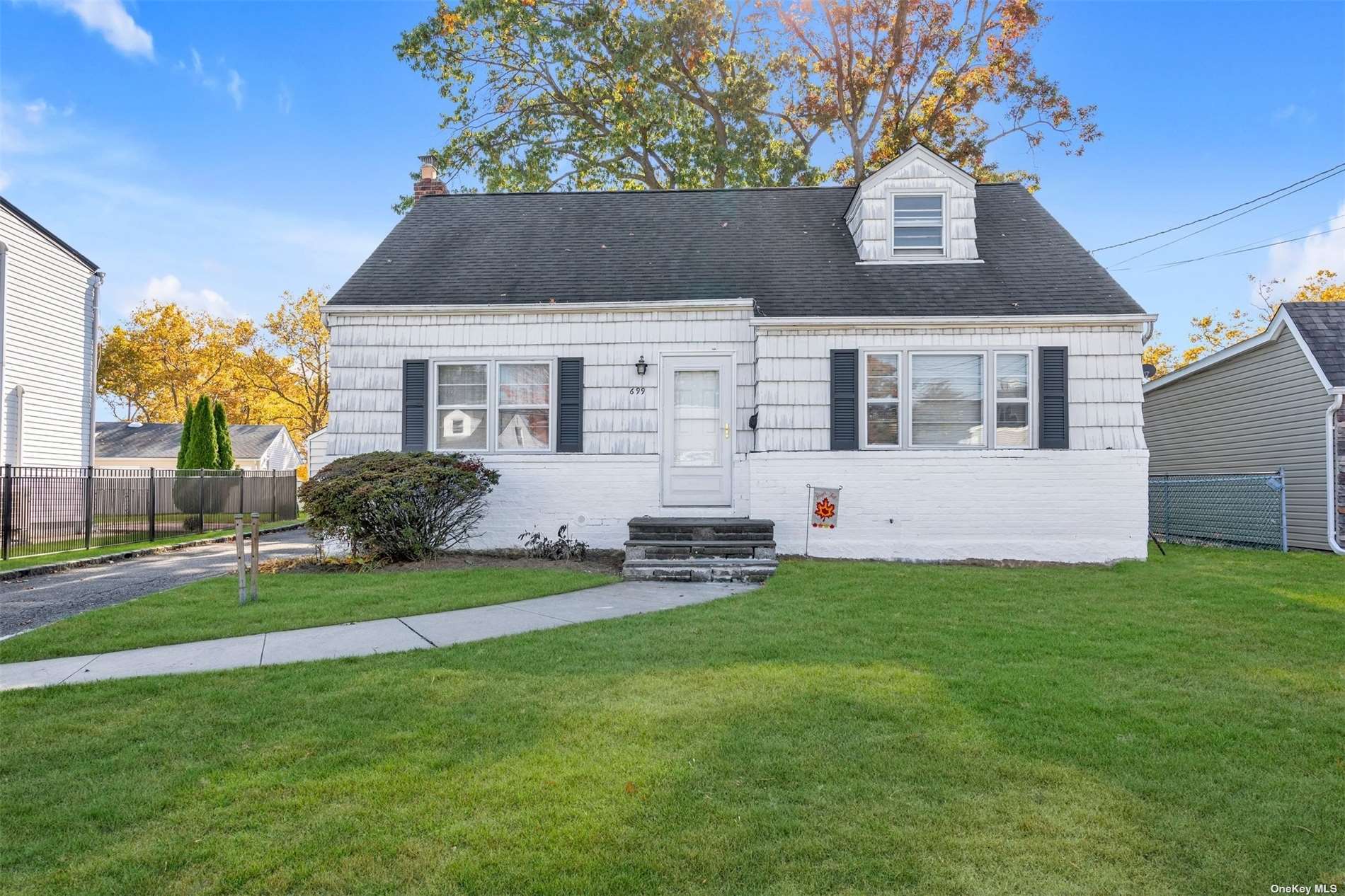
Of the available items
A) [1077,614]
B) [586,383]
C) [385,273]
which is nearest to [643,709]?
[1077,614]

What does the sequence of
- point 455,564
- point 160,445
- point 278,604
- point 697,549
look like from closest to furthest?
point 278,604 → point 697,549 → point 455,564 → point 160,445

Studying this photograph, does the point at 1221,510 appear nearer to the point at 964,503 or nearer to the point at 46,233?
the point at 964,503

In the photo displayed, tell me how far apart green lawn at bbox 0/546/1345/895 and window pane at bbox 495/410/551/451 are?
5753mm

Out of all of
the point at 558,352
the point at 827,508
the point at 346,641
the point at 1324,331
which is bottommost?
the point at 346,641

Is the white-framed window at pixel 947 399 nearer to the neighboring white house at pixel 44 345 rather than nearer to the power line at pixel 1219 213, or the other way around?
the power line at pixel 1219 213

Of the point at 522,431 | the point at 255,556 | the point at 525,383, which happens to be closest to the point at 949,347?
the point at 525,383

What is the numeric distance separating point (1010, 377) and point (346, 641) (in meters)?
9.18

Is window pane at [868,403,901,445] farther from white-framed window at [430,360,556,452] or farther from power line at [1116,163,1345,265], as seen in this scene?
power line at [1116,163,1345,265]

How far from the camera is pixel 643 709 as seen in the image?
4.12 meters

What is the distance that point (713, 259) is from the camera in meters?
12.3

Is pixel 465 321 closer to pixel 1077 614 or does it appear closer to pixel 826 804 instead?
pixel 1077 614

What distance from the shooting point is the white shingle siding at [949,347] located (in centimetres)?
1063

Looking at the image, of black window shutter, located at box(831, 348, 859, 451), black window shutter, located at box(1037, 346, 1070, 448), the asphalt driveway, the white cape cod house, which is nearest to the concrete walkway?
the asphalt driveway

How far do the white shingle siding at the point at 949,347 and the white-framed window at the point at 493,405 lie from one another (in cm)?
325
